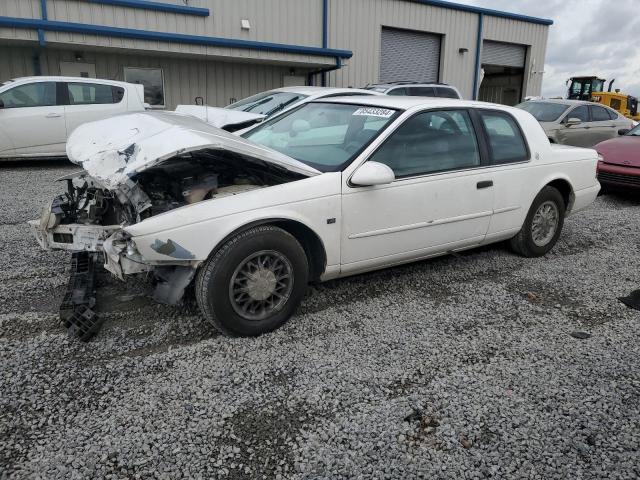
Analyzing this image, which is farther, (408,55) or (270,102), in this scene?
(408,55)

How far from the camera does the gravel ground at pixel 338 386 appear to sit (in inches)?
88.3

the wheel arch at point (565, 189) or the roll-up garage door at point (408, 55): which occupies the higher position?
the roll-up garage door at point (408, 55)

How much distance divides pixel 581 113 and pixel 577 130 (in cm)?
56

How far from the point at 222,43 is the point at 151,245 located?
11624 millimetres

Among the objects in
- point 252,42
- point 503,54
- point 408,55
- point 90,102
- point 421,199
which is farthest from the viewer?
point 503,54

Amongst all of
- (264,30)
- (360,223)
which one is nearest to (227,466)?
(360,223)

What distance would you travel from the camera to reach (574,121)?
455 inches

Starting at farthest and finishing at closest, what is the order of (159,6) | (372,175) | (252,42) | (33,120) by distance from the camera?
(252,42) → (159,6) → (33,120) → (372,175)

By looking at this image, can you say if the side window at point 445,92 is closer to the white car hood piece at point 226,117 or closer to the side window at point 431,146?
the white car hood piece at point 226,117

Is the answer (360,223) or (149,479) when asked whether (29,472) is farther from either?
(360,223)

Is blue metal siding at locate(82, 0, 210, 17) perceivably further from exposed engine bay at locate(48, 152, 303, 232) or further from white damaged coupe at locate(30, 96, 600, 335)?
exposed engine bay at locate(48, 152, 303, 232)

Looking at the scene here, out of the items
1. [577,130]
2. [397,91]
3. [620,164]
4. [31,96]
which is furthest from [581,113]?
[31,96]

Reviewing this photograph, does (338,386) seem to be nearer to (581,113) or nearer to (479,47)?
(581,113)

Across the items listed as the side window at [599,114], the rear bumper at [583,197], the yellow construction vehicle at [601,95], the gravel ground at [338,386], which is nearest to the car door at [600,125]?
the side window at [599,114]
